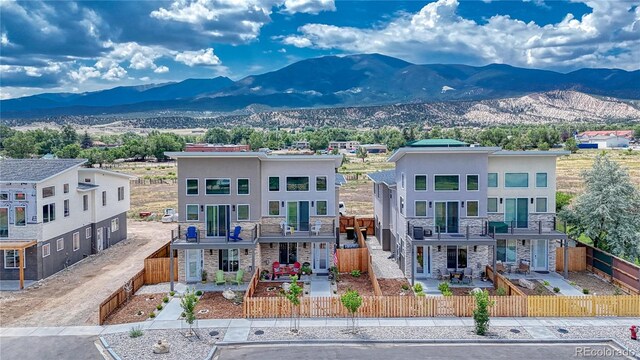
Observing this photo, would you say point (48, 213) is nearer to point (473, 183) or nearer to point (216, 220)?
point (216, 220)

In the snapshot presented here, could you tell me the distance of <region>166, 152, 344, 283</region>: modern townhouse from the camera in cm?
2678

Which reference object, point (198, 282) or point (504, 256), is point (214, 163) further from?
point (504, 256)

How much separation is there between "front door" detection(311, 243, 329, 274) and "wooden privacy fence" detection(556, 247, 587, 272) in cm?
1398

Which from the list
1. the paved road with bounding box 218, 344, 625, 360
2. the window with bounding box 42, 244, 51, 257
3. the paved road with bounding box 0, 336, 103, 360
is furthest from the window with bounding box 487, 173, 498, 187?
the window with bounding box 42, 244, 51, 257

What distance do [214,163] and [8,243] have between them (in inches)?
487

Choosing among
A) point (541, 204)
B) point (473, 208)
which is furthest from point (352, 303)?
point (541, 204)

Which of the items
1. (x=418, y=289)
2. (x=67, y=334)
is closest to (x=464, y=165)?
(x=418, y=289)

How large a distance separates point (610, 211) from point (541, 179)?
463cm

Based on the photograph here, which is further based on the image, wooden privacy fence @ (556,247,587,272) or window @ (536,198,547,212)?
wooden privacy fence @ (556,247,587,272)

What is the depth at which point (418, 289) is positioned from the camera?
23062 mm

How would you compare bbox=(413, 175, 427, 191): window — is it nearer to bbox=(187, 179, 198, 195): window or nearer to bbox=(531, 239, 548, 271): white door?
bbox=(531, 239, 548, 271): white door

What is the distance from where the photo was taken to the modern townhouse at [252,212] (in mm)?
26781

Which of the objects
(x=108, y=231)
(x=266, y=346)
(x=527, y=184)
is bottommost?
(x=266, y=346)

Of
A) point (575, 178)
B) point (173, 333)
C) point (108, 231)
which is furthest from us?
point (575, 178)
